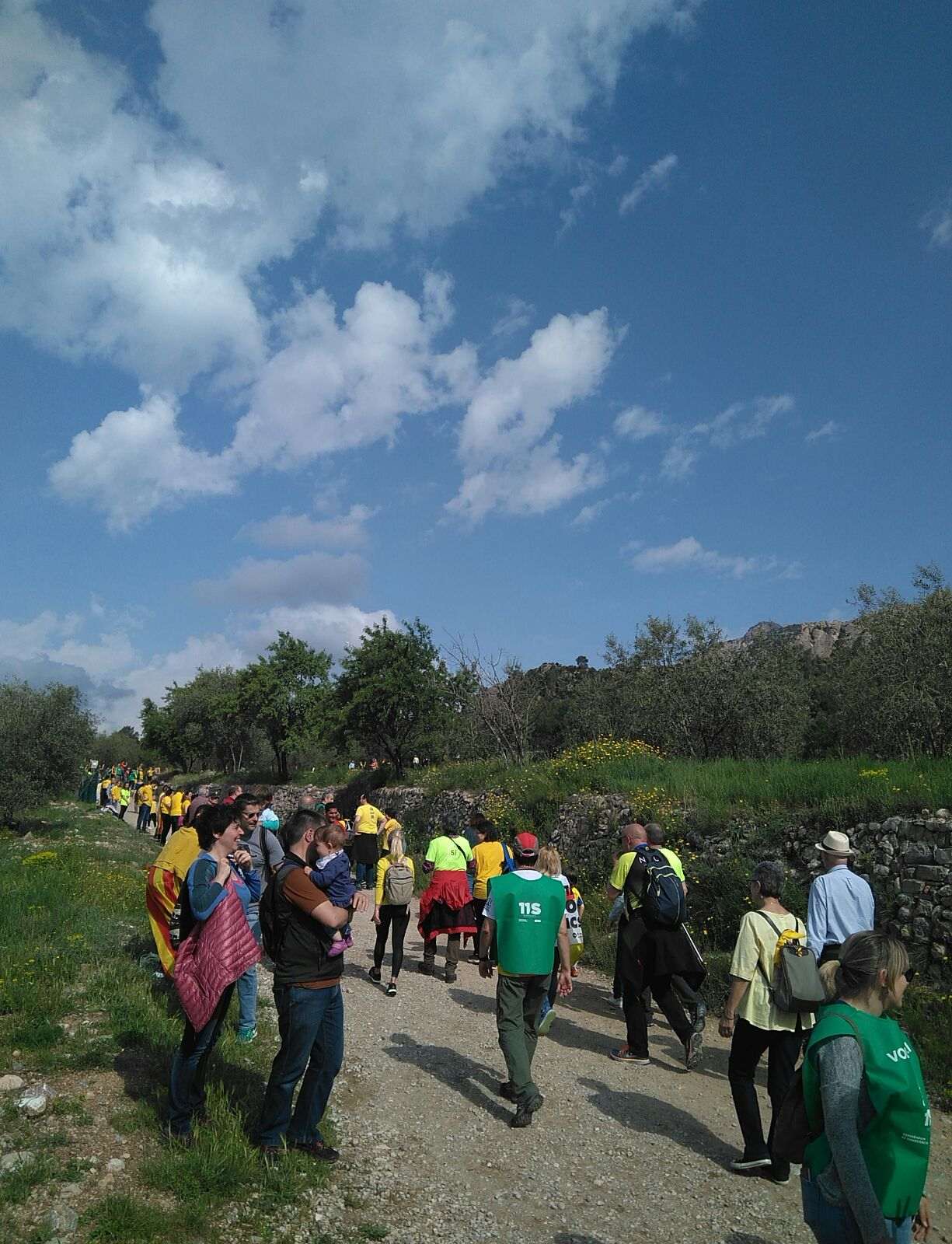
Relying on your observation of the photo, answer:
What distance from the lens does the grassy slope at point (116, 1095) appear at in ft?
13.1

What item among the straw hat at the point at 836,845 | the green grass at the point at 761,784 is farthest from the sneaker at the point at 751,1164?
the green grass at the point at 761,784

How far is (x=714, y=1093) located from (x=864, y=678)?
1696 centimetres

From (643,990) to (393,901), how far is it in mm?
3155

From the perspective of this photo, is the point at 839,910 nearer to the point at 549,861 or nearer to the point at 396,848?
the point at 549,861

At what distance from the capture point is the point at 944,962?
8.16 metres

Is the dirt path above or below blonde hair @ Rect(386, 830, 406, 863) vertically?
below

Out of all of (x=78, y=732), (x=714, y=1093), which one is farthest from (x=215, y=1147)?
(x=78, y=732)

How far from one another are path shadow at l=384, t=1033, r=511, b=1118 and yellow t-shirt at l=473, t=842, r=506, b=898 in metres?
2.53

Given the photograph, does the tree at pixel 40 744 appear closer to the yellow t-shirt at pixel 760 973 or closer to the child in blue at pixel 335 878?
the child in blue at pixel 335 878

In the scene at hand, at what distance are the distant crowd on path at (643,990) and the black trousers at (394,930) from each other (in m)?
2.02

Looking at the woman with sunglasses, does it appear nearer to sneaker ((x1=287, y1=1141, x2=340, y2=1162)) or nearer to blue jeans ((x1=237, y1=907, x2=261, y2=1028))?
sneaker ((x1=287, y1=1141, x2=340, y2=1162))

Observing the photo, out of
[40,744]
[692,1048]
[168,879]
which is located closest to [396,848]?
[168,879]

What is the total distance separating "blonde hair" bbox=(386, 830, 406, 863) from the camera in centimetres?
909

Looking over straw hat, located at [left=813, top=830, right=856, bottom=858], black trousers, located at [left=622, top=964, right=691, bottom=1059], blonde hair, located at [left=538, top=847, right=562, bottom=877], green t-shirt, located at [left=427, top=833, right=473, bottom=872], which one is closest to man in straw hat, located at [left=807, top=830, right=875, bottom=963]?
straw hat, located at [left=813, top=830, right=856, bottom=858]
